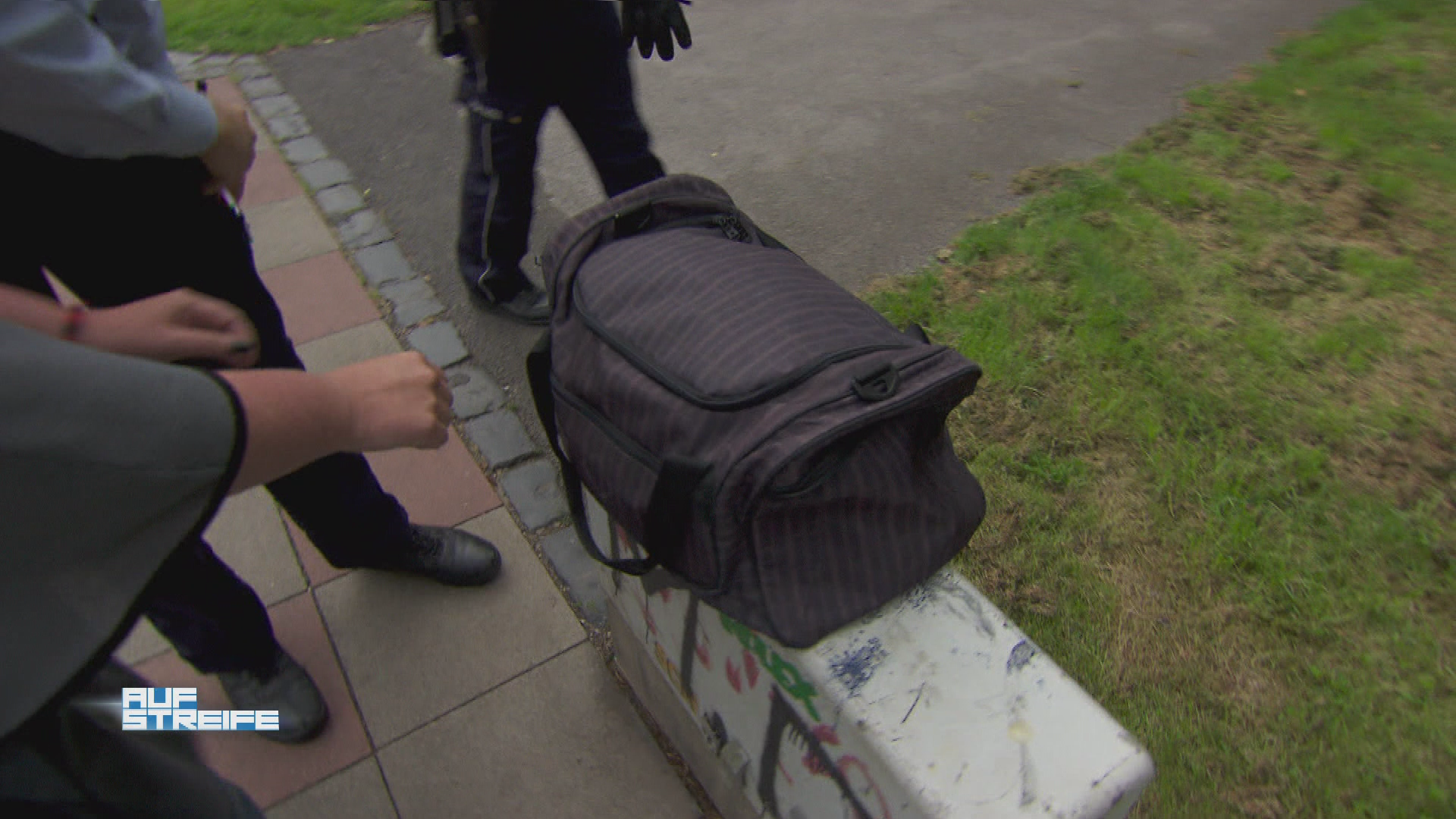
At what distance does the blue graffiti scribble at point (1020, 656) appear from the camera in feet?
3.48

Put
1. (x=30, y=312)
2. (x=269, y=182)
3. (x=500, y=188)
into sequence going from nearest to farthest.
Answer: (x=30, y=312), (x=500, y=188), (x=269, y=182)

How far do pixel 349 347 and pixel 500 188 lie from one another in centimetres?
81

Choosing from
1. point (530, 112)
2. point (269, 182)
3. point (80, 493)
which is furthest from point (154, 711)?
point (269, 182)

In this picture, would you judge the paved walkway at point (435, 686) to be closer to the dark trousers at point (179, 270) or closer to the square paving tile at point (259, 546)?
the square paving tile at point (259, 546)

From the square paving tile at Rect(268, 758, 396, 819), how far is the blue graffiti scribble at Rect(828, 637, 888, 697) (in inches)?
47.5

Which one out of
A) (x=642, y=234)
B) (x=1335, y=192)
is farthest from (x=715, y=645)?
(x=1335, y=192)

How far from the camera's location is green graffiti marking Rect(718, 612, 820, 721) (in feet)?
3.56

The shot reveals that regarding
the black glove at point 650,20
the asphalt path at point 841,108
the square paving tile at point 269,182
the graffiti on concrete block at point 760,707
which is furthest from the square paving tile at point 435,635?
the square paving tile at point 269,182

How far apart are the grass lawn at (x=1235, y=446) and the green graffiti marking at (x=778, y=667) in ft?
3.32

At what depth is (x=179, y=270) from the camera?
142 centimetres

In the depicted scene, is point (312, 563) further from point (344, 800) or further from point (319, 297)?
point (319, 297)

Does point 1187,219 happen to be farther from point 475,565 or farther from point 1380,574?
point 475,565

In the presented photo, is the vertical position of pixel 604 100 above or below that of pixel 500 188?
above

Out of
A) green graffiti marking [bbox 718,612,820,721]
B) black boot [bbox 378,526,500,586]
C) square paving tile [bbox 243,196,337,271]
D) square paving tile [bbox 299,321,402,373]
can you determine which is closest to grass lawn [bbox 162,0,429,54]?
square paving tile [bbox 243,196,337,271]
